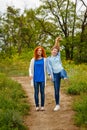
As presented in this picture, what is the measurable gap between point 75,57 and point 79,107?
3210 cm

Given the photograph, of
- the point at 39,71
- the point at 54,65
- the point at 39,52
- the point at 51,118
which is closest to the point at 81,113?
the point at 51,118

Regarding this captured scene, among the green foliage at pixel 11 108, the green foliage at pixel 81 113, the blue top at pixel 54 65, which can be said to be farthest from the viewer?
the blue top at pixel 54 65

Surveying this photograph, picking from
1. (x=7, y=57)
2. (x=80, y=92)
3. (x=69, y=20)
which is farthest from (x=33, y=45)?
(x=80, y=92)

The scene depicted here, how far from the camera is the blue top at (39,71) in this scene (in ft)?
36.8

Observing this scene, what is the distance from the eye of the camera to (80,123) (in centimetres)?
959

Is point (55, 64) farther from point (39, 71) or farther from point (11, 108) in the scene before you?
point (11, 108)

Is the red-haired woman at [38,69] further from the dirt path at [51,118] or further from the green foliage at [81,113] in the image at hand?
the green foliage at [81,113]

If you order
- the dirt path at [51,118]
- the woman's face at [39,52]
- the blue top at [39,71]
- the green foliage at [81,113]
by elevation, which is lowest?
the dirt path at [51,118]

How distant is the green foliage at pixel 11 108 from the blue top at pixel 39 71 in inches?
35.6

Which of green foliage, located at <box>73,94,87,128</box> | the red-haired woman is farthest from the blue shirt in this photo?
green foliage, located at <box>73,94,87,128</box>

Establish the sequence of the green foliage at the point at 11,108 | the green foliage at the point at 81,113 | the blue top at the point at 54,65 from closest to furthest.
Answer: the green foliage at the point at 11,108
the green foliage at the point at 81,113
the blue top at the point at 54,65

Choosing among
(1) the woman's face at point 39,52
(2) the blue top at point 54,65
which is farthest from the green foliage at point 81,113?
(1) the woman's face at point 39,52

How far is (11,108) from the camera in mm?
10656

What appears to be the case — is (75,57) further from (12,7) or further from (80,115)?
(80,115)
